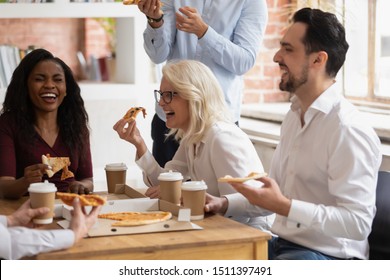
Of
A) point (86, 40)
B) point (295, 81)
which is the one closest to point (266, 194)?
point (295, 81)

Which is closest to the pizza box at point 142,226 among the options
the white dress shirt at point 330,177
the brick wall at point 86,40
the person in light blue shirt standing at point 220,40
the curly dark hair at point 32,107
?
the white dress shirt at point 330,177

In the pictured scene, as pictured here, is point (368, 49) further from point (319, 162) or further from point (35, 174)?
point (35, 174)

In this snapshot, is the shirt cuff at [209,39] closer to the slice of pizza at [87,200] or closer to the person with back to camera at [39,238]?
the slice of pizza at [87,200]

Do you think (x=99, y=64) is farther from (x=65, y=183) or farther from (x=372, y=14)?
(x=65, y=183)

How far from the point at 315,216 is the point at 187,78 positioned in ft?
2.94

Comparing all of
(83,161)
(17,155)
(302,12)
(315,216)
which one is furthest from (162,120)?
(315,216)

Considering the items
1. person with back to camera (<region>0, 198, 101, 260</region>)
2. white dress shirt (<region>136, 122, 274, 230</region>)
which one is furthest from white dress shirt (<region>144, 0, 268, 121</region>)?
person with back to camera (<region>0, 198, 101, 260</region>)

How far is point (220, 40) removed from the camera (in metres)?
3.60

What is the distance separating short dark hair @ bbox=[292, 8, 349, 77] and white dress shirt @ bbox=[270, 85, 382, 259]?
103 mm

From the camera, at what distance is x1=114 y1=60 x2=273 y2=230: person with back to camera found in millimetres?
2932

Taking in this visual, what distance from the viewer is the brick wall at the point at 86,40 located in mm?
5668

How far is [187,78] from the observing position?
122 inches

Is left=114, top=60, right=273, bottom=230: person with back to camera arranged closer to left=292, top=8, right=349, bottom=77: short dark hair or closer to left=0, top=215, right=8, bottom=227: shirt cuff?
left=292, top=8, right=349, bottom=77: short dark hair

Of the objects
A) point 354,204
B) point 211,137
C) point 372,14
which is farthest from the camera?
point 372,14
